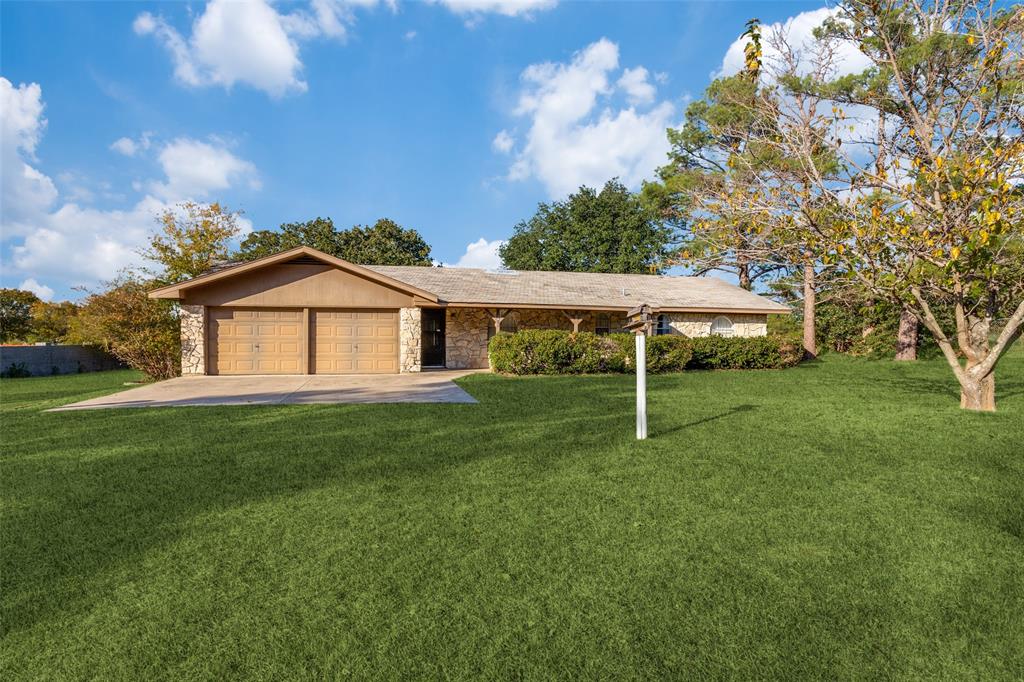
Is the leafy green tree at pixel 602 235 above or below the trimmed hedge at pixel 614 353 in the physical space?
above

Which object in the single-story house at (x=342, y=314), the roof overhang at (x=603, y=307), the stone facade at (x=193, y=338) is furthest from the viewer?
the roof overhang at (x=603, y=307)

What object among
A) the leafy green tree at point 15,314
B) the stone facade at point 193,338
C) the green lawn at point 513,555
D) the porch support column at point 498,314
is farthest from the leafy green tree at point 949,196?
the leafy green tree at point 15,314

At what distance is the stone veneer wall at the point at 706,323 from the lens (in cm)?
1917

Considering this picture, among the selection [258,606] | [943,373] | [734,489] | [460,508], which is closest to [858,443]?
[734,489]

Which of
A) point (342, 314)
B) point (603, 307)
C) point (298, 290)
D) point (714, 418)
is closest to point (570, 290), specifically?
point (603, 307)

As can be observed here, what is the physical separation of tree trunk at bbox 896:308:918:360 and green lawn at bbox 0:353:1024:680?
57.2 ft

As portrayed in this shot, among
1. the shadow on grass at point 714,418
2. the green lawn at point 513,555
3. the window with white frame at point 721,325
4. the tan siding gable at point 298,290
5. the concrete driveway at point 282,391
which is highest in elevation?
the tan siding gable at point 298,290

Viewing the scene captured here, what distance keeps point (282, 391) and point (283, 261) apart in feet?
20.0

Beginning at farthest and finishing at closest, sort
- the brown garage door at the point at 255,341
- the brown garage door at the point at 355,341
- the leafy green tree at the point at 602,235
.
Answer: the leafy green tree at the point at 602,235
the brown garage door at the point at 355,341
the brown garage door at the point at 255,341

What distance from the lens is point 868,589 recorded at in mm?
2740

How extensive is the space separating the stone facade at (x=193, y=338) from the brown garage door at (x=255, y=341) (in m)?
0.27

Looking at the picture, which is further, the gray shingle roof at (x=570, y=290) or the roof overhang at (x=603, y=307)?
the gray shingle roof at (x=570, y=290)

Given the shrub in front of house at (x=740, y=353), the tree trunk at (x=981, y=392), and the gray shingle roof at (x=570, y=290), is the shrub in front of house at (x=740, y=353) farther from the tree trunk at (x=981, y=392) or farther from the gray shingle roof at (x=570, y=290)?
the tree trunk at (x=981, y=392)

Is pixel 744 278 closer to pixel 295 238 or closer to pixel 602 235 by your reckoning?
pixel 602 235
